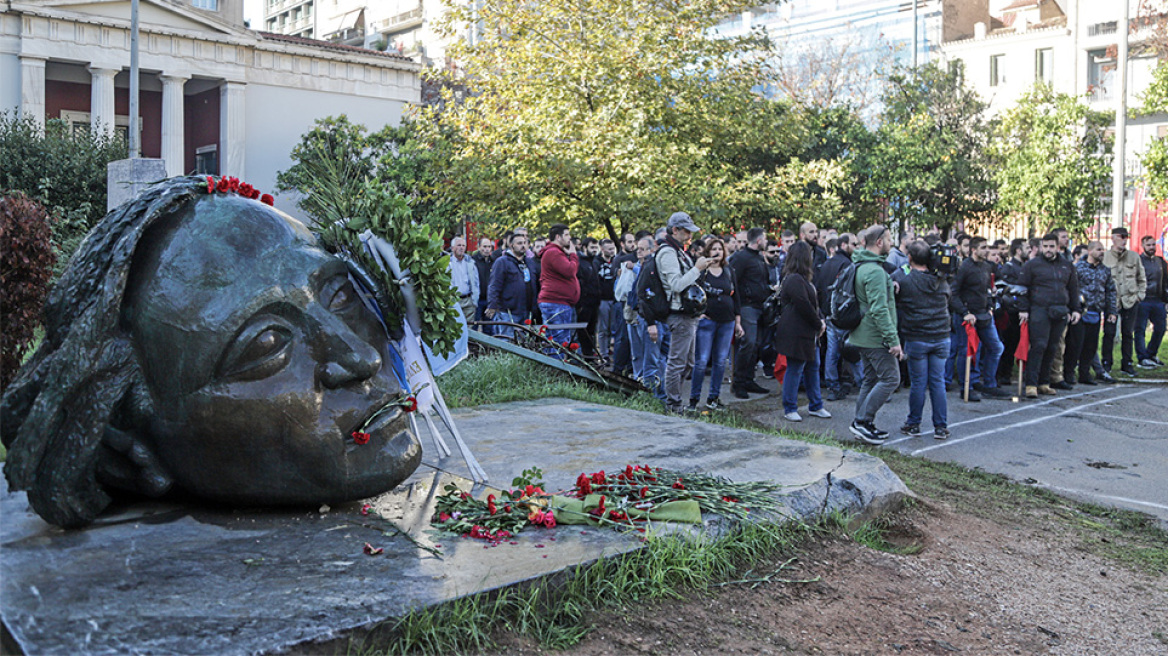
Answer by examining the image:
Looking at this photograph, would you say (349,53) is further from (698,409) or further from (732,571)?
(732,571)

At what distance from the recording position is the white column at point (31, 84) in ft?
102

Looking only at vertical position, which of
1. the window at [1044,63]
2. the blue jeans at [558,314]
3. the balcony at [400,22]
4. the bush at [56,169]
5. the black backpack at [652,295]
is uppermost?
the balcony at [400,22]

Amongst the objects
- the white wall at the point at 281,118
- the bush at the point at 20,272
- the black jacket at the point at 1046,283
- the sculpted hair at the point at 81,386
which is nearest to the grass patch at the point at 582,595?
the sculpted hair at the point at 81,386

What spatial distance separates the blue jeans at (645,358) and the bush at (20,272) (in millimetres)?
5687

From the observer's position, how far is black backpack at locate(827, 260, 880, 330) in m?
8.65

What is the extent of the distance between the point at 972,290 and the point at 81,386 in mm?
10245

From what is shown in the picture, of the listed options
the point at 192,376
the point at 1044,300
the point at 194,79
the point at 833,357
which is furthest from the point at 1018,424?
the point at 194,79

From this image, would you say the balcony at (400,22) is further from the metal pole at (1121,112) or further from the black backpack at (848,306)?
the black backpack at (848,306)

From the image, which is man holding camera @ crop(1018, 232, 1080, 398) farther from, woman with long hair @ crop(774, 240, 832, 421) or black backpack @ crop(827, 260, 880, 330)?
black backpack @ crop(827, 260, 880, 330)

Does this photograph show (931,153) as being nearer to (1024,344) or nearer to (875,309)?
(1024,344)

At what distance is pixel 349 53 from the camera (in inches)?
1469

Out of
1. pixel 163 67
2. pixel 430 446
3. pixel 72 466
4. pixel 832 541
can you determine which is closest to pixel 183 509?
pixel 72 466

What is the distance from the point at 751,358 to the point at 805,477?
6.44 m

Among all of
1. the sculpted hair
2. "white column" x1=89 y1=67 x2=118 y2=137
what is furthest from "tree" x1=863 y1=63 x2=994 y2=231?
the sculpted hair
